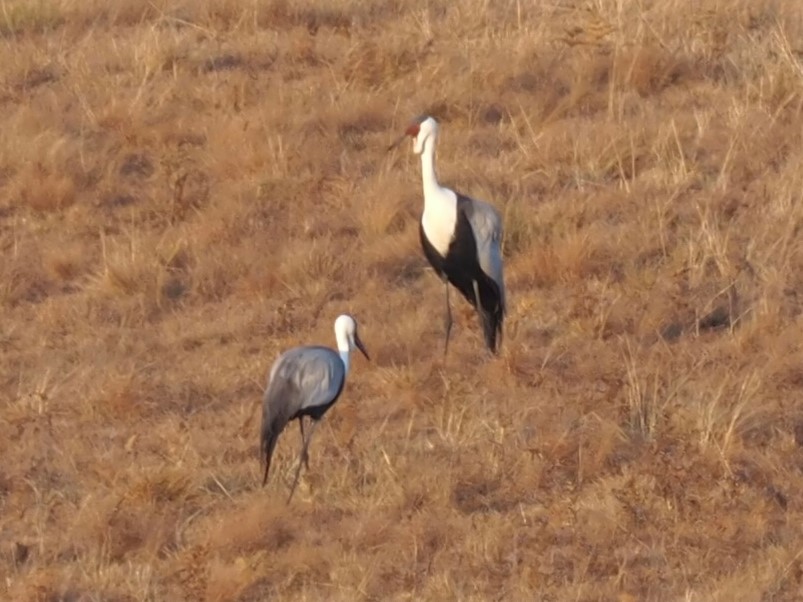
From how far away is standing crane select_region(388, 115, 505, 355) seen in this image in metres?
9.37

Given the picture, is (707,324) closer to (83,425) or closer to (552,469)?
(552,469)

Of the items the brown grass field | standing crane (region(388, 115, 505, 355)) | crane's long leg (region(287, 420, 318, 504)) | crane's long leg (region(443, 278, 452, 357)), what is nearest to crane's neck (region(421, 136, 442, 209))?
standing crane (region(388, 115, 505, 355))

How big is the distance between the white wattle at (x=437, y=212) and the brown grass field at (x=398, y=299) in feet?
1.29

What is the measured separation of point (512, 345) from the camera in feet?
29.6

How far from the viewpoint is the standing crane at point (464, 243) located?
9367 mm

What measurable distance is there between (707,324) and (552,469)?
1.75 metres

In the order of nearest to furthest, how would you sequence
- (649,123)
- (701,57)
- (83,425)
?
1. (83,425)
2. (649,123)
3. (701,57)

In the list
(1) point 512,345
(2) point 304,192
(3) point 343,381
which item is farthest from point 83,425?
(2) point 304,192

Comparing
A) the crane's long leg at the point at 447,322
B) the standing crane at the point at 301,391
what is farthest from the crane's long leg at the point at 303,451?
the crane's long leg at the point at 447,322

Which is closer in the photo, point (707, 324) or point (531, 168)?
point (707, 324)

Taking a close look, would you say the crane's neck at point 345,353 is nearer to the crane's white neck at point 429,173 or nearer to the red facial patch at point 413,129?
the crane's white neck at point 429,173

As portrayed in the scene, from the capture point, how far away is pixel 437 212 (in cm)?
948

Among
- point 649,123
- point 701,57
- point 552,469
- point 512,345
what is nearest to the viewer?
point 552,469

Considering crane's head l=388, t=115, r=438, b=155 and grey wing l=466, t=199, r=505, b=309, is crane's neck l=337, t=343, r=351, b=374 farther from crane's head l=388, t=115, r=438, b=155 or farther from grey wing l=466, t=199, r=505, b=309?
crane's head l=388, t=115, r=438, b=155
